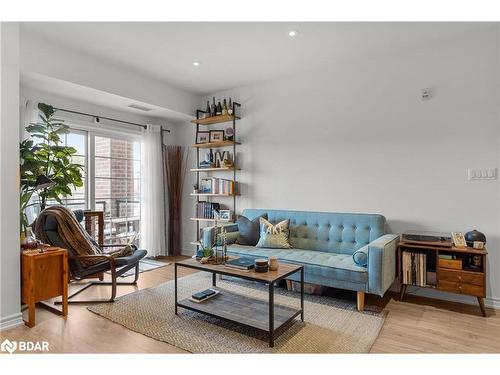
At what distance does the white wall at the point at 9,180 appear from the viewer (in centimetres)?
242

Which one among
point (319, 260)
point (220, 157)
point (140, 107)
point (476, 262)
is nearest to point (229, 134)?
point (220, 157)

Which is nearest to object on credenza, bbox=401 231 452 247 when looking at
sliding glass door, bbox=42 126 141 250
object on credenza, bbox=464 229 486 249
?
object on credenza, bbox=464 229 486 249

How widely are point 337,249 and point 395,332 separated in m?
1.16

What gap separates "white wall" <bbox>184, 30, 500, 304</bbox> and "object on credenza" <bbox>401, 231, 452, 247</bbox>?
12cm

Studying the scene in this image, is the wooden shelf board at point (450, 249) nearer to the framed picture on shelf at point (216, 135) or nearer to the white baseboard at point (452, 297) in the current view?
the white baseboard at point (452, 297)

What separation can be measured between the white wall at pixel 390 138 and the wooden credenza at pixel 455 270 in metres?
0.39

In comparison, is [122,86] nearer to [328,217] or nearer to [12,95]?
[12,95]

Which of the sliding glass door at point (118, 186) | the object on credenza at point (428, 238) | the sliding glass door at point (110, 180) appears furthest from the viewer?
the sliding glass door at point (118, 186)

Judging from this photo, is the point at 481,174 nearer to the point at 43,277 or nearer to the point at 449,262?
the point at 449,262

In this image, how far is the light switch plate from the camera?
9.51ft

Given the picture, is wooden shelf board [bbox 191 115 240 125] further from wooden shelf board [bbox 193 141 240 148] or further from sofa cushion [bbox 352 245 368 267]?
sofa cushion [bbox 352 245 368 267]

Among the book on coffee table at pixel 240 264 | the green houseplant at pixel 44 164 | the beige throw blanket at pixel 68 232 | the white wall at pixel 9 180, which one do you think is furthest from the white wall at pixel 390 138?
the white wall at pixel 9 180
